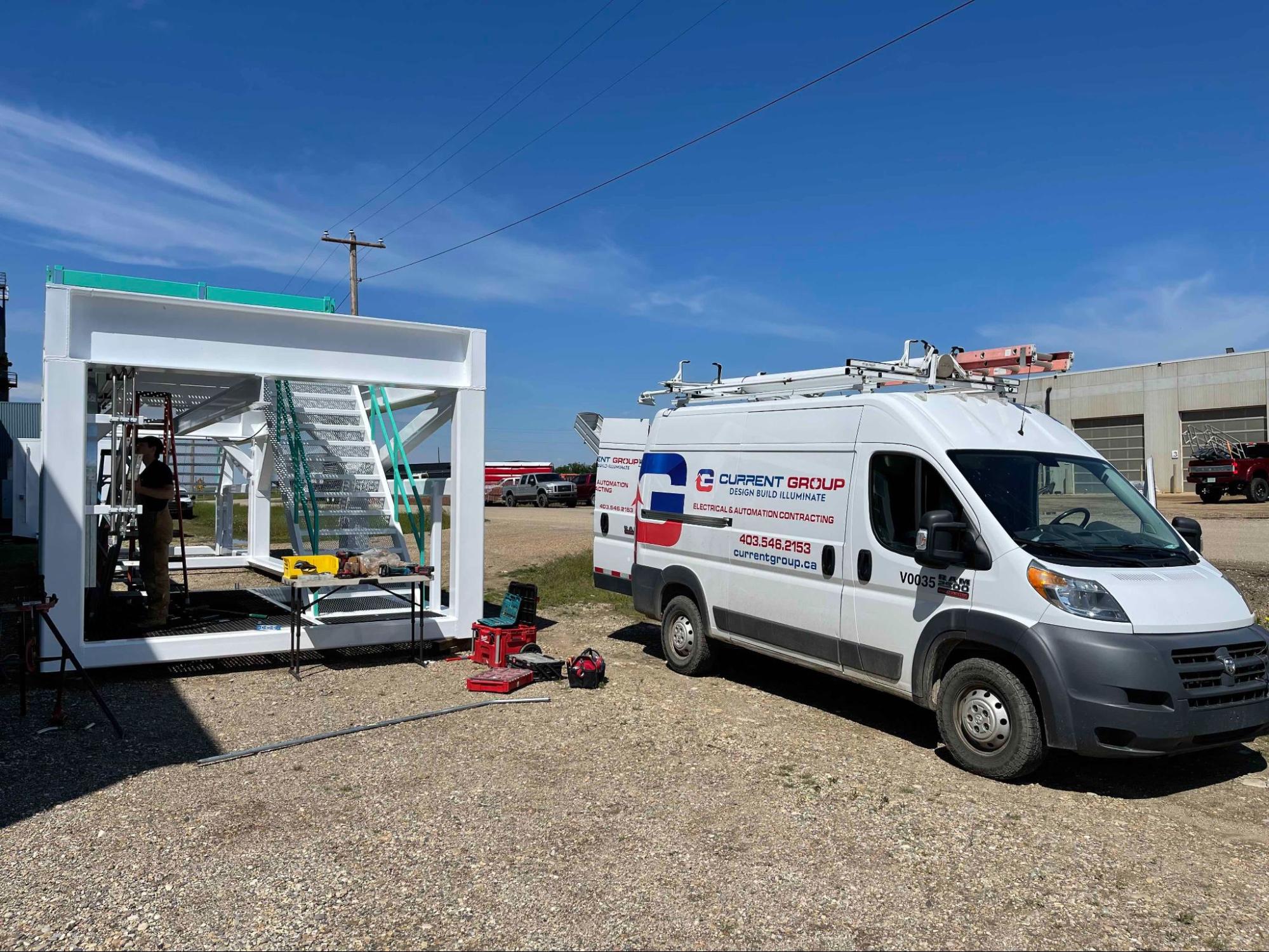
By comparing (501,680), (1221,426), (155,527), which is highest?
(1221,426)

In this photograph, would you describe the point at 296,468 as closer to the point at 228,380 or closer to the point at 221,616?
the point at 228,380

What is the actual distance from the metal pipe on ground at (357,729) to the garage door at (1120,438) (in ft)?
113

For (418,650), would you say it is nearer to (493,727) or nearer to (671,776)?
(493,727)

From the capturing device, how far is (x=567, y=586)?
14875 millimetres

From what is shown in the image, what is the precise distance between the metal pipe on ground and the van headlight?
13.3 ft

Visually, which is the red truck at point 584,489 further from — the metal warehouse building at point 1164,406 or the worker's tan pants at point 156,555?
the worker's tan pants at point 156,555

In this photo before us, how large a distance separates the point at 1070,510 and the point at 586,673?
163 inches

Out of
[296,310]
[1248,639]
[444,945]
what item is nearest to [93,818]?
[444,945]

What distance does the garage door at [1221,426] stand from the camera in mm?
33625

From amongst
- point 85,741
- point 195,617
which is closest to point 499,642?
point 85,741

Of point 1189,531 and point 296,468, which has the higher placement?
point 296,468

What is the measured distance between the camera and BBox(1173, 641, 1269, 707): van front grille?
5.29 m

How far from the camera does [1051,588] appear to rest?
17.9 feet

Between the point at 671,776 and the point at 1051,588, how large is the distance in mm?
2546
